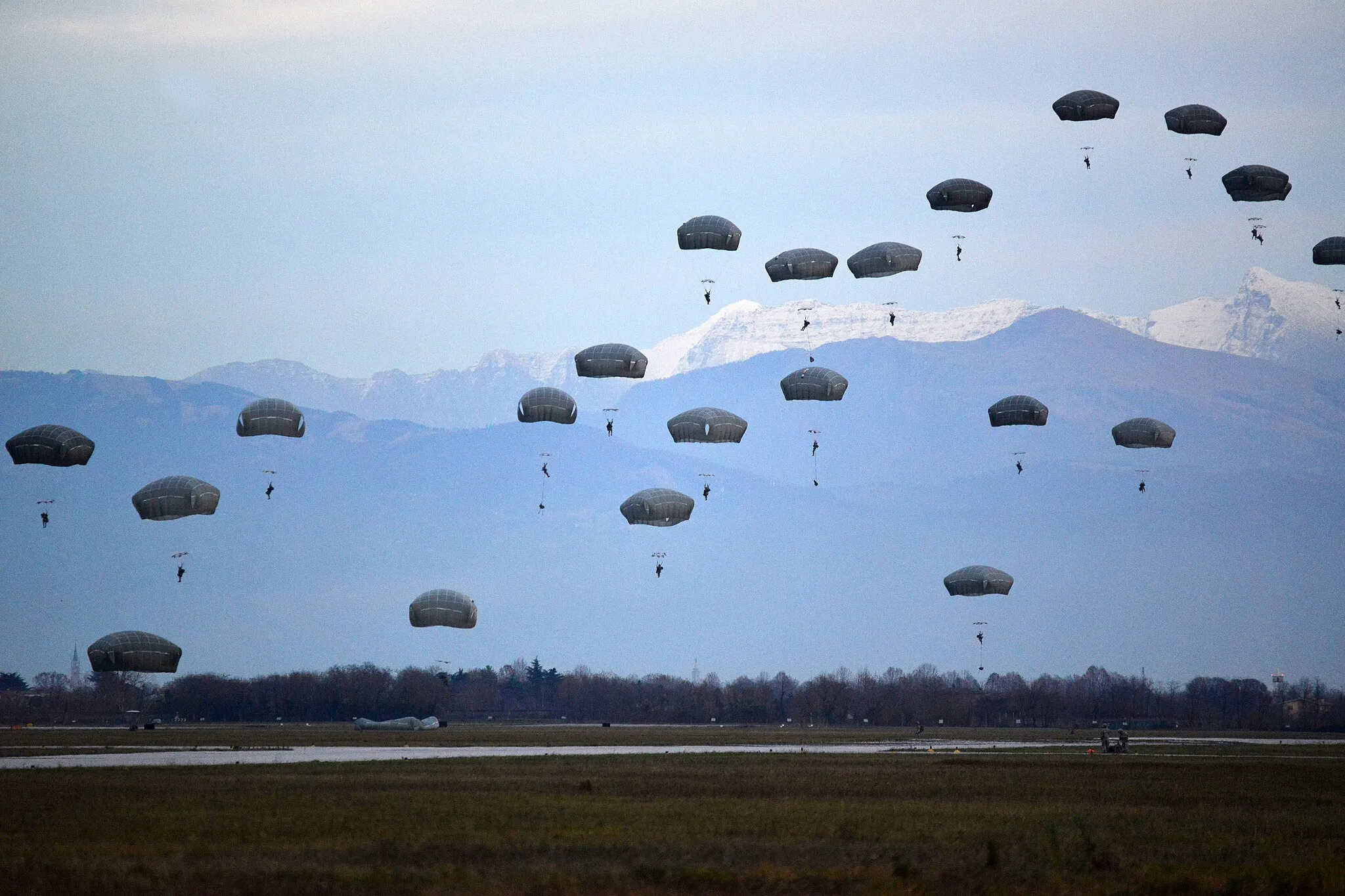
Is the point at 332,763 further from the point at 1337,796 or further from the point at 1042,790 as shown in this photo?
the point at 1337,796

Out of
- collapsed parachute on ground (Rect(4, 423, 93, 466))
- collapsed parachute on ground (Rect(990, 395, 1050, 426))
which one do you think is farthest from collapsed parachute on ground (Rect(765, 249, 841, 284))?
collapsed parachute on ground (Rect(4, 423, 93, 466))

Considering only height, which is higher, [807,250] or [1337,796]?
[807,250]

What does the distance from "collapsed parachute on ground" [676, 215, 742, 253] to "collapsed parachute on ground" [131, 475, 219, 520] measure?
30088 millimetres

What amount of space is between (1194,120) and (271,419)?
55235mm

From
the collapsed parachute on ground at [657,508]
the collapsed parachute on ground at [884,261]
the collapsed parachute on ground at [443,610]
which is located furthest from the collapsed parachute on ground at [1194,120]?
the collapsed parachute on ground at [443,610]

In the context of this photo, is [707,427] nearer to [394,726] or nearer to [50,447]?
[50,447]

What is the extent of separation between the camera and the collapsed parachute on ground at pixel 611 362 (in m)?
85.5

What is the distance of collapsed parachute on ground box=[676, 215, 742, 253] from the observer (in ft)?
280

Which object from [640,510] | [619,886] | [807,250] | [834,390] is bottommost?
[619,886]

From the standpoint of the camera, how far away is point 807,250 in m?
89.1

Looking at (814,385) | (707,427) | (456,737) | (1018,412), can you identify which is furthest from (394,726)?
(1018,412)

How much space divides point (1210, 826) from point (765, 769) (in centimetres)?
2514

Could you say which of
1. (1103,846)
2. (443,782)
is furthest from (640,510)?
(1103,846)

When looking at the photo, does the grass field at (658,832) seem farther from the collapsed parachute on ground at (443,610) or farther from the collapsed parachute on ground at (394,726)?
the collapsed parachute on ground at (394,726)
